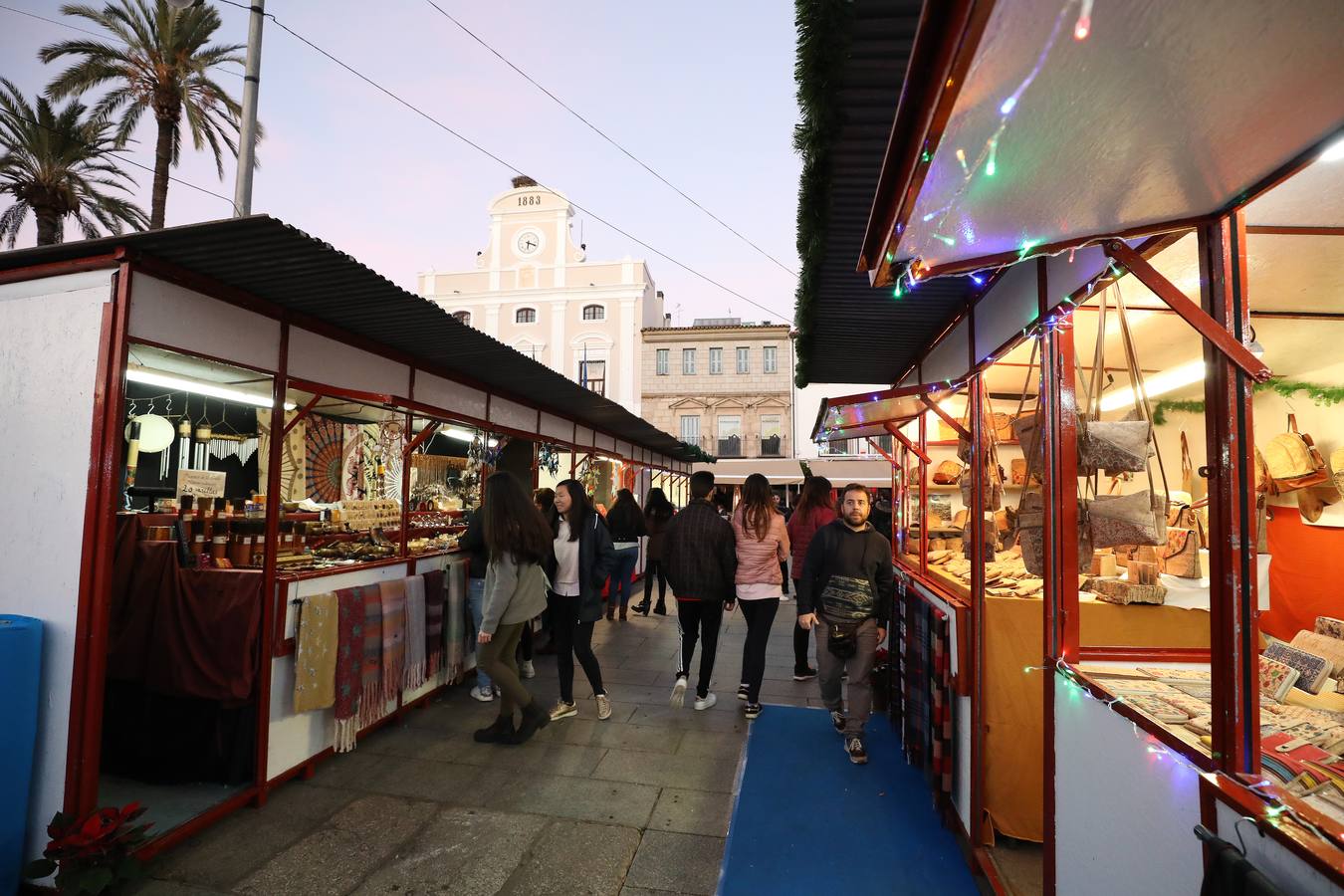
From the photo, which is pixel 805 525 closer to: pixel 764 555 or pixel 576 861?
pixel 764 555

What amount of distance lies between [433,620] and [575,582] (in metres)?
1.32

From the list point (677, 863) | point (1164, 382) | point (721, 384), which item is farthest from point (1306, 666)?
point (721, 384)

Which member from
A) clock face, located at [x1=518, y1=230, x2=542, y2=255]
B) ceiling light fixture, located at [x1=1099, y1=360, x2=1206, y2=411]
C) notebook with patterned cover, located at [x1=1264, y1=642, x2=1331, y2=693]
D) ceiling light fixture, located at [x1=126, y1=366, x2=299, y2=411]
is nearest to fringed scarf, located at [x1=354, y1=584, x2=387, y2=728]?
ceiling light fixture, located at [x1=126, y1=366, x2=299, y2=411]

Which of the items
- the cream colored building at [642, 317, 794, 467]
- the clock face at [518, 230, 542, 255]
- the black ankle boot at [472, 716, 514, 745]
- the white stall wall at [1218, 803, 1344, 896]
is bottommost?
the black ankle boot at [472, 716, 514, 745]

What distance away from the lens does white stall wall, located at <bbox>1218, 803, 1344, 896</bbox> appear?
3.85 ft

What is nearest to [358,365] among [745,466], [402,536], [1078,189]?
[402,536]

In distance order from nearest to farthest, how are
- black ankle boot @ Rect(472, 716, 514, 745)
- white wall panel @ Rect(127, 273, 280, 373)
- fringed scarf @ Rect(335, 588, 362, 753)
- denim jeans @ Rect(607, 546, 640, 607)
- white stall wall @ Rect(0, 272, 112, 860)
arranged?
1. white stall wall @ Rect(0, 272, 112, 860)
2. white wall panel @ Rect(127, 273, 280, 373)
3. fringed scarf @ Rect(335, 588, 362, 753)
4. black ankle boot @ Rect(472, 716, 514, 745)
5. denim jeans @ Rect(607, 546, 640, 607)

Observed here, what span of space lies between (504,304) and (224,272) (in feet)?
84.6

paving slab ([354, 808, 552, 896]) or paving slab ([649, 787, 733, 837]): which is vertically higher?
paving slab ([649, 787, 733, 837])

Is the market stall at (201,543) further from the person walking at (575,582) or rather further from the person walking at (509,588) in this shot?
the person walking at (575,582)

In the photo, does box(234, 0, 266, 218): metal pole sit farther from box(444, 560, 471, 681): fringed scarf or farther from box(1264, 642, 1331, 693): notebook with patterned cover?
box(1264, 642, 1331, 693): notebook with patterned cover

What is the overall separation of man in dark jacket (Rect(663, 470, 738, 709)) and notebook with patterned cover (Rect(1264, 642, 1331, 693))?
3218mm

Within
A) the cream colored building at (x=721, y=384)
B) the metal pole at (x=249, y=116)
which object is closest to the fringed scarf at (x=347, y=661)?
the metal pole at (x=249, y=116)

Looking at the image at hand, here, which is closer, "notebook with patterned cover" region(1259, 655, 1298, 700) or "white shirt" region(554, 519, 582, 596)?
"notebook with patterned cover" region(1259, 655, 1298, 700)
